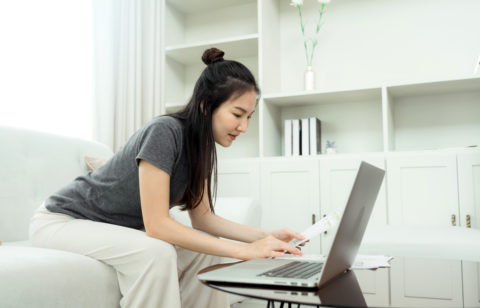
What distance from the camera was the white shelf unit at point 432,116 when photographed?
7.88 ft

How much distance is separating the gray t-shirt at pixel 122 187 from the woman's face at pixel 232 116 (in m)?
0.11

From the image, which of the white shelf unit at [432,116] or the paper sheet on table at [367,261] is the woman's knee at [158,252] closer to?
the paper sheet on table at [367,261]

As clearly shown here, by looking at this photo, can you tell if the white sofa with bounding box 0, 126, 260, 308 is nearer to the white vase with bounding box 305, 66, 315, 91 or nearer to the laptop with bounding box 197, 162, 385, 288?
the laptop with bounding box 197, 162, 385, 288

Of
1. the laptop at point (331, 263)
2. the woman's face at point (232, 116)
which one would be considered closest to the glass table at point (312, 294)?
the laptop at point (331, 263)

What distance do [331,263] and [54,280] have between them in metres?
0.60

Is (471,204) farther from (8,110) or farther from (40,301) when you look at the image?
(8,110)

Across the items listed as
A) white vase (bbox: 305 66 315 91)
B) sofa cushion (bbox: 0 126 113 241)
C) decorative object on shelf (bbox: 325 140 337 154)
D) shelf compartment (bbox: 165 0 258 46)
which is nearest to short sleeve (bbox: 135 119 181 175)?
sofa cushion (bbox: 0 126 113 241)

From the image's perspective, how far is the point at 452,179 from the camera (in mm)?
2117

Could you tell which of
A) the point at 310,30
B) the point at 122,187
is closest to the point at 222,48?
the point at 310,30

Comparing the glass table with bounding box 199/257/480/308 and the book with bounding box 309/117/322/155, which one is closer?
the glass table with bounding box 199/257/480/308

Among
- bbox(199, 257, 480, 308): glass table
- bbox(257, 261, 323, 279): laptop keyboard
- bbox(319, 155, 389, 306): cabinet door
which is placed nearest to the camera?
bbox(199, 257, 480, 308): glass table

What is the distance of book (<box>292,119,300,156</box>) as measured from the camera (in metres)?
2.55

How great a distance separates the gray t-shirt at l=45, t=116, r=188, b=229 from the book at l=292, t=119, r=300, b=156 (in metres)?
1.39

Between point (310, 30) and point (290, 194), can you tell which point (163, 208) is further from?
point (310, 30)
